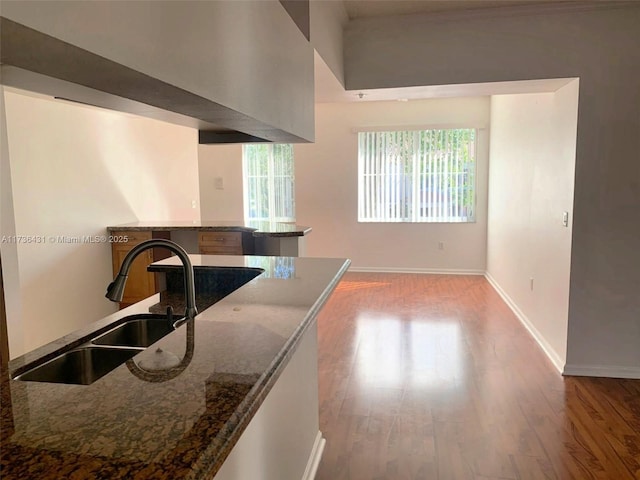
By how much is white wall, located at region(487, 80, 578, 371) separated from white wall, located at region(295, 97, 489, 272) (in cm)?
78

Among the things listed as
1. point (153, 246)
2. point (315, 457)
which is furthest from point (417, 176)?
point (153, 246)

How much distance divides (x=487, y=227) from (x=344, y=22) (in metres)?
4.06

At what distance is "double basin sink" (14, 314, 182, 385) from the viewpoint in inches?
46.4

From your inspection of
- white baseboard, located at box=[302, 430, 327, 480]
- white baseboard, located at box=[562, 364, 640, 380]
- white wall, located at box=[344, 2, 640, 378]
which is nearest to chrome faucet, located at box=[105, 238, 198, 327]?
white baseboard, located at box=[302, 430, 327, 480]

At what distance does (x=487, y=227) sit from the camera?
6.41m

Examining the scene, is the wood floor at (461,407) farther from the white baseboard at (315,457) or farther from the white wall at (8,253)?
the white wall at (8,253)

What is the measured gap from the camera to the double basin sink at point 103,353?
3.87ft

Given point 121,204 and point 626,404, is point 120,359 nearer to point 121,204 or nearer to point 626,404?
point 626,404

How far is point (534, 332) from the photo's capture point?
13.1 feet

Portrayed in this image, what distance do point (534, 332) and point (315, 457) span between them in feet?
8.63

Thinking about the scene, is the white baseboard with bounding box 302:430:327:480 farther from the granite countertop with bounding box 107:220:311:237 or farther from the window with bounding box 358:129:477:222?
the window with bounding box 358:129:477:222

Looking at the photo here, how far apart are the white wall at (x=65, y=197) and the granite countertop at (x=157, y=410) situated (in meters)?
2.99

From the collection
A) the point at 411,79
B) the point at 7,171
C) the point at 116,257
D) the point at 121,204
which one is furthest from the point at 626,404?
the point at 121,204

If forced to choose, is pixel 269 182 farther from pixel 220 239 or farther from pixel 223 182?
pixel 220 239
